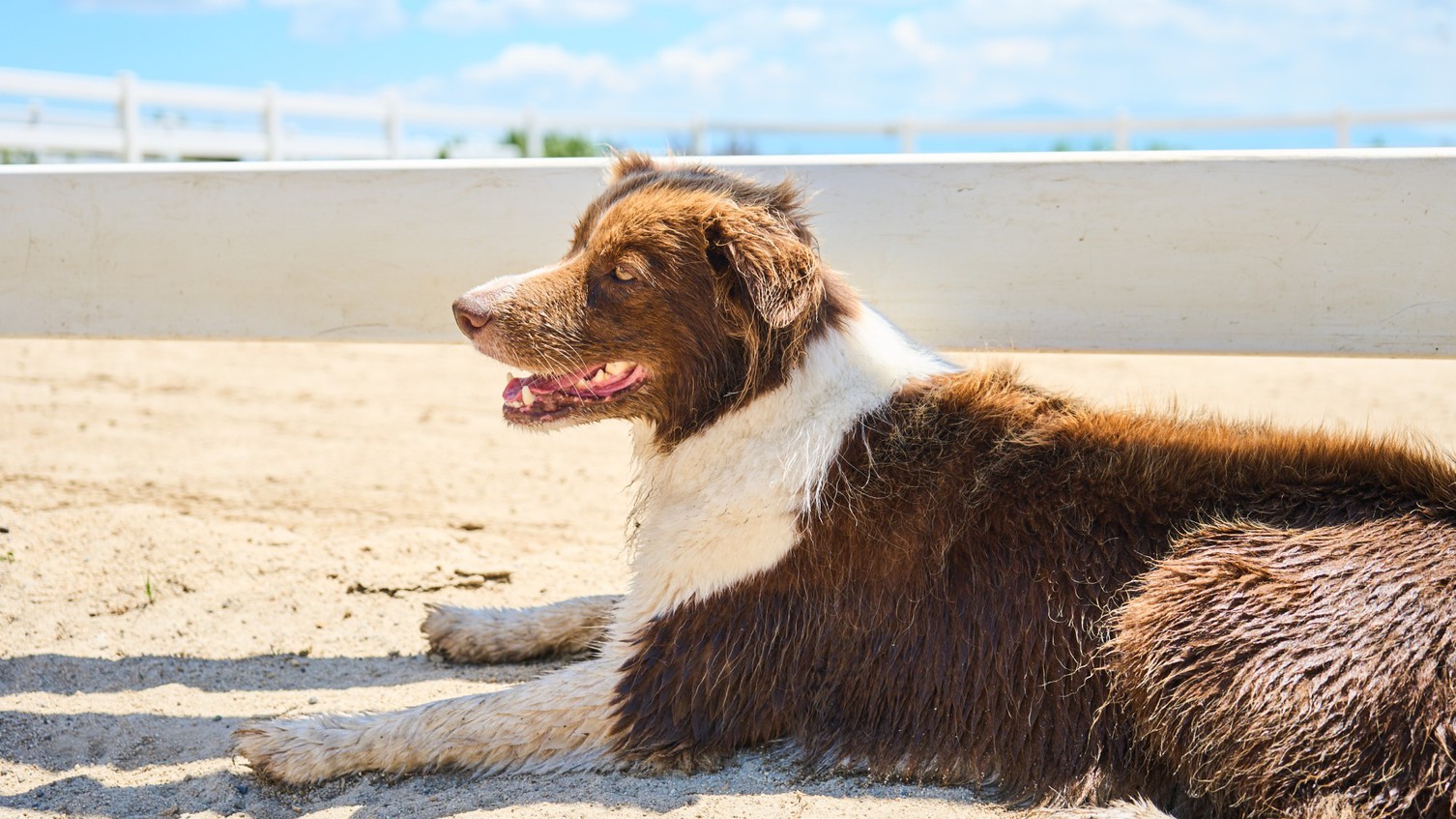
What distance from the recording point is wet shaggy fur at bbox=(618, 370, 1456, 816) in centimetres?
278

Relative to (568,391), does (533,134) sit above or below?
above

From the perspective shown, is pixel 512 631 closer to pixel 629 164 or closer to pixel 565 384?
pixel 565 384

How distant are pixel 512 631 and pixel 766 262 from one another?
1872 millimetres

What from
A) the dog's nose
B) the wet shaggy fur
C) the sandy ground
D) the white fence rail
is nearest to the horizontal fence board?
the sandy ground

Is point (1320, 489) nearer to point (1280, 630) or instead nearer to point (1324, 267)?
point (1280, 630)

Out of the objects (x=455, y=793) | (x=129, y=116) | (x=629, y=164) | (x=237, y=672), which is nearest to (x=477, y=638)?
(x=237, y=672)

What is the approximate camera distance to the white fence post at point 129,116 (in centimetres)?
1661

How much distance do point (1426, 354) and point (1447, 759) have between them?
5.83 ft

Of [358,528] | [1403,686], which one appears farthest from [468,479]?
[1403,686]

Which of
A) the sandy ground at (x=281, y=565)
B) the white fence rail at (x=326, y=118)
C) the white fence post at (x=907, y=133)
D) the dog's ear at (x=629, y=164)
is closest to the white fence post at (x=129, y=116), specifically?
the white fence rail at (x=326, y=118)

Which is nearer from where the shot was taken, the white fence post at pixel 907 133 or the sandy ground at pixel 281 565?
the sandy ground at pixel 281 565

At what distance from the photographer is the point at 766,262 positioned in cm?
334

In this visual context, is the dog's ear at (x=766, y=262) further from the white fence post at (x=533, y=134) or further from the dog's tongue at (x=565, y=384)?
the white fence post at (x=533, y=134)

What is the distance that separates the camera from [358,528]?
18.4 ft
